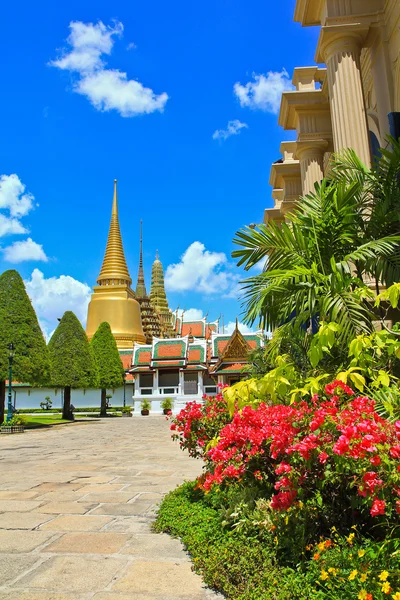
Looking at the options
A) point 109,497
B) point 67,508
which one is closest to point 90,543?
point 67,508

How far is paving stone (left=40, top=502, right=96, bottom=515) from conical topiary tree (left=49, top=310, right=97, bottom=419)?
24.4 metres

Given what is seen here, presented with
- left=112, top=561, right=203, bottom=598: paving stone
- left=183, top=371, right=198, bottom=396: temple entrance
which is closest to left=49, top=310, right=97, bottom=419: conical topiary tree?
left=183, top=371, right=198, bottom=396: temple entrance

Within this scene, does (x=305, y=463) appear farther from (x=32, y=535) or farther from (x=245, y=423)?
(x=32, y=535)

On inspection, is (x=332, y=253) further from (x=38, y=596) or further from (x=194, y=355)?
(x=194, y=355)

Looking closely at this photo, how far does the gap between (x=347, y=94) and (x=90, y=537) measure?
7295 millimetres

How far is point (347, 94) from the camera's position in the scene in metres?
8.30

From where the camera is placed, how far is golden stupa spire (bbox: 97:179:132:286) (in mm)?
59500

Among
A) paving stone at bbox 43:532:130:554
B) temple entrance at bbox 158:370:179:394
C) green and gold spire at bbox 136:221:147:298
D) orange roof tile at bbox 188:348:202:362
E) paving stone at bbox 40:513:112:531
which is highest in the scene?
green and gold spire at bbox 136:221:147:298

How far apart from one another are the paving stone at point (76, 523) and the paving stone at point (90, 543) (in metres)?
0.23

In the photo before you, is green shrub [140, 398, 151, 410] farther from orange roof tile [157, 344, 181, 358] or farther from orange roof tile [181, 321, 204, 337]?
orange roof tile [181, 321, 204, 337]

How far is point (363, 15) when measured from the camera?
8.67 m

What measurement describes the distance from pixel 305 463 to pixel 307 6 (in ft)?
31.1

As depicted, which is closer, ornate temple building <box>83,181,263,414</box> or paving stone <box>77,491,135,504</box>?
paving stone <box>77,491,135,504</box>

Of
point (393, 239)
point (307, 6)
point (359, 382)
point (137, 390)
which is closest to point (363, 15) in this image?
point (307, 6)
